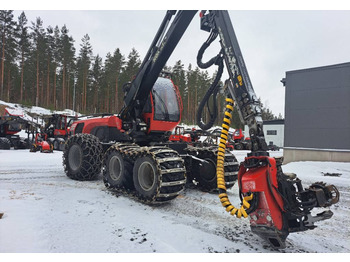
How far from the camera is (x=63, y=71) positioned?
4306 cm

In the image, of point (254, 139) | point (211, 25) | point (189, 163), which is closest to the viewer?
point (254, 139)

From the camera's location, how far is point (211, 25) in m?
4.08

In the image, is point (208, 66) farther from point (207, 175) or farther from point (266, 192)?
point (207, 175)

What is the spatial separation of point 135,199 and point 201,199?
146 centimetres

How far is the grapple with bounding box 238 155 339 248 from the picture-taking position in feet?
9.61

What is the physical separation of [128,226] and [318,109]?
13.8 m

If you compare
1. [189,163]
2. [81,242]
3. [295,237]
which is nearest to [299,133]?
[189,163]

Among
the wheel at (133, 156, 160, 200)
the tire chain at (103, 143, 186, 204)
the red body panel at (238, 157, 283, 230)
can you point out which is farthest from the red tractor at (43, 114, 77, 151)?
the red body panel at (238, 157, 283, 230)

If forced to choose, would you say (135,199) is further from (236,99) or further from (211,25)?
(211,25)

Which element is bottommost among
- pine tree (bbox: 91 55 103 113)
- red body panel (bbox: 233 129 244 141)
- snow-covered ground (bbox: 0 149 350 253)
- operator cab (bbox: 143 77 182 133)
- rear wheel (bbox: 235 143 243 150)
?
rear wheel (bbox: 235 143 243 150)

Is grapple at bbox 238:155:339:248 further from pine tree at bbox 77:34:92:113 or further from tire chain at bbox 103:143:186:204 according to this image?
pine tree at bbox 77:34:92:113

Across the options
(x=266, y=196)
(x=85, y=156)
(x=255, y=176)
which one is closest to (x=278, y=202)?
(x=266, y=196)

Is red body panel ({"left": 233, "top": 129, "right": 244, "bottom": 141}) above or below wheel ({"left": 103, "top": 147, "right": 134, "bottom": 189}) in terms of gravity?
above

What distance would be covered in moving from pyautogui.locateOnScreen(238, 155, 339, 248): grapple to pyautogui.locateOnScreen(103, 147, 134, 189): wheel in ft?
10.3
